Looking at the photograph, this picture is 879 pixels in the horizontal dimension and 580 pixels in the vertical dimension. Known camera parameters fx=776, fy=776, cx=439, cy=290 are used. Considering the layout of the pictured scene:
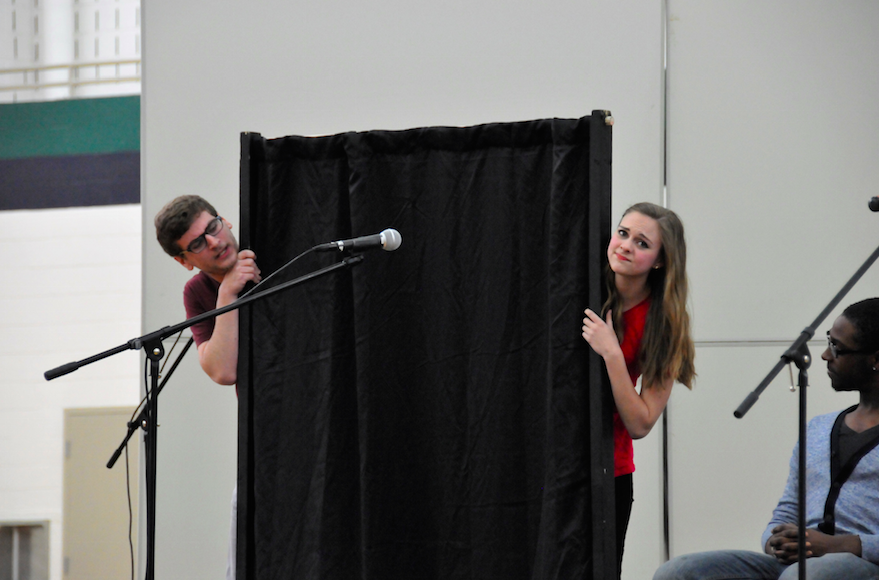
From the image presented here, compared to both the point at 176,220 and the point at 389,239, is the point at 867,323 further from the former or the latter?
the point at 176,220

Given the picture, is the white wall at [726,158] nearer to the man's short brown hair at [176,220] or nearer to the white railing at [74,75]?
the man's short brown hair at [176,220]

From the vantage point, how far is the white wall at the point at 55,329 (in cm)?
373

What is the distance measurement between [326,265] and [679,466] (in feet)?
6.22

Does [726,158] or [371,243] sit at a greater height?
[726,158]

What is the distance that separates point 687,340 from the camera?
174 centimetres

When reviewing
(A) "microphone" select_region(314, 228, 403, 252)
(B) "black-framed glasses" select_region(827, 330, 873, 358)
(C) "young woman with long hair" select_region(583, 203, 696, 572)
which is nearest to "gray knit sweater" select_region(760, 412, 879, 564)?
(B) "black-framed glasses" select_region(827, 330, 873, 358)

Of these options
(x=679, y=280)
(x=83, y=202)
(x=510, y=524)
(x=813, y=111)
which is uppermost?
(x=813, y=111)

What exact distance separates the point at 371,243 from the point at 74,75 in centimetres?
301

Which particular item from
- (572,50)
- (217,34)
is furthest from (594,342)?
(217,34)

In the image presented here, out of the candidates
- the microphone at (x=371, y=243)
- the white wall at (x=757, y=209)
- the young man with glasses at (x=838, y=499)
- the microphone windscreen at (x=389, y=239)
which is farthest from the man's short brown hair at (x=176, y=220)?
the white wall at (x=757, y=209)

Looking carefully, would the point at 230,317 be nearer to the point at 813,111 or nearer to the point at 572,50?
the point at 572,50

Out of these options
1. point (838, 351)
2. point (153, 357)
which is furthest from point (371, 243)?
point (838, 351)

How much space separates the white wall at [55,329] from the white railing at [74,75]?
62 centimetres

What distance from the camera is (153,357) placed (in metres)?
1.66
